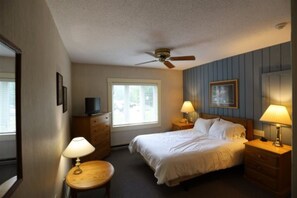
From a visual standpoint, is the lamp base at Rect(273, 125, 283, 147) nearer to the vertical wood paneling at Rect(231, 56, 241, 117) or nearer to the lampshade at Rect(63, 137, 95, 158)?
the vertical wood paneling at Rect(231, 56, 241, 117)

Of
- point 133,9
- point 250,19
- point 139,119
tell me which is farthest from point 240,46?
point 139,119

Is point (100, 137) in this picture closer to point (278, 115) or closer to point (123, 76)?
point (123, 76)

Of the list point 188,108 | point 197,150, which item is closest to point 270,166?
point 197,150

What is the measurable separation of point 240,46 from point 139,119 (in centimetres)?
323

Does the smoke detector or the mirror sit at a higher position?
the smoke detector

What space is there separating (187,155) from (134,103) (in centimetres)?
259

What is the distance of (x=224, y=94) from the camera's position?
3678 millimetres

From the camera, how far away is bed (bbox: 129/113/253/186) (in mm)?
2270

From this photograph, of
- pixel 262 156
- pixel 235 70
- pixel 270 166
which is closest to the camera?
pixel 270 166

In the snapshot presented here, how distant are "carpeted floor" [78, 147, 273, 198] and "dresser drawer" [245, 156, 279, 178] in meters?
0.28

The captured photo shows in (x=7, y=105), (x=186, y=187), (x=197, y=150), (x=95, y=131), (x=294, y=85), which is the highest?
(x=294, y=85)

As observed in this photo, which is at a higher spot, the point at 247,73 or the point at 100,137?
the point at 247,73

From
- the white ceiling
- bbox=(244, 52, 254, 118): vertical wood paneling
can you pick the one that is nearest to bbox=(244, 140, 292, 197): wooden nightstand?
bbox=(244, 52, 254, 118): vertical wood paneling

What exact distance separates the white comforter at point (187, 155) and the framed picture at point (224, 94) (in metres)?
0.92
